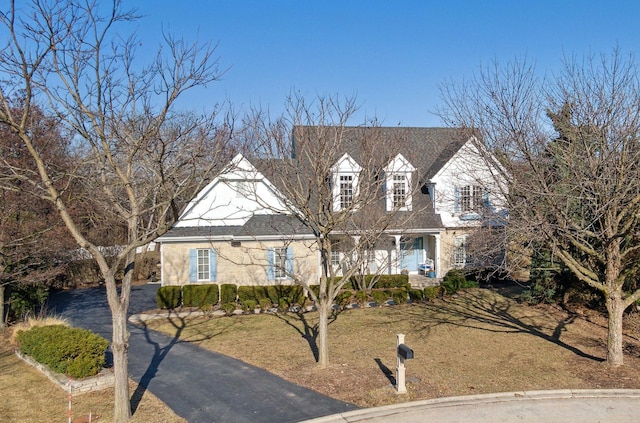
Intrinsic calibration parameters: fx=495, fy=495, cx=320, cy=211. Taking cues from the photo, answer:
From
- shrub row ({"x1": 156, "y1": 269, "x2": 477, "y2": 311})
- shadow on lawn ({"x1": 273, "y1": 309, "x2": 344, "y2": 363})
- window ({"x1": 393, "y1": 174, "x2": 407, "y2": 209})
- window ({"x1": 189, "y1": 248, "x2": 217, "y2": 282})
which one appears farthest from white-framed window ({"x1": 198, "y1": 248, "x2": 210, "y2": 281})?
window ({"x1": 393, "y1": 174, "x2": 407, "y2": 209})

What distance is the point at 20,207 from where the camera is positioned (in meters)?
16.2

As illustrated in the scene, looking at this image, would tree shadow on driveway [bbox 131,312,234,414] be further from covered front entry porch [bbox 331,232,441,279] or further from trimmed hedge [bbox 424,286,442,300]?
trimmed hedge [bbox 424,286,442,300]

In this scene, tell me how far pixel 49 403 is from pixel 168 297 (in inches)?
386

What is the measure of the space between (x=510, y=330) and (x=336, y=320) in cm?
558

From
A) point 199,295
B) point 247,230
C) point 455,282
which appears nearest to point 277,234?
point 247,230

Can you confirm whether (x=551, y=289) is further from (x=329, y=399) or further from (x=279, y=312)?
(x=329, y=399)

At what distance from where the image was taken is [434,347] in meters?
13.2

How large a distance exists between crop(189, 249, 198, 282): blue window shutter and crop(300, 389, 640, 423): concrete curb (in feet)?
46.5

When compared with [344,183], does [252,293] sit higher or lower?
lower

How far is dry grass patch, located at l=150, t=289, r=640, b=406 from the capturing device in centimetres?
1034

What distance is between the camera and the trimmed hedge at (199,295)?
64.4 ft

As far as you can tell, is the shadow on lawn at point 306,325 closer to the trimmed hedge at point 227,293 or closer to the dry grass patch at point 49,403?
the trimmed hedge at point 227,293

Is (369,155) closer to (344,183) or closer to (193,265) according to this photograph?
(344,183)

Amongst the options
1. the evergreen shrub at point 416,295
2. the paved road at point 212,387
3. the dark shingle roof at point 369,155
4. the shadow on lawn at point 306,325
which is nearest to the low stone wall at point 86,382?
the paved road at point 212,387
